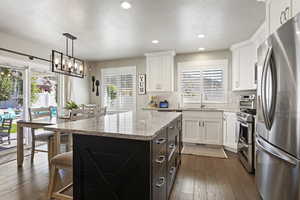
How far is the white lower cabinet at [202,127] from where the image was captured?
13.0 ft

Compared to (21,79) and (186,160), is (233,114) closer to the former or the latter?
(186,160)

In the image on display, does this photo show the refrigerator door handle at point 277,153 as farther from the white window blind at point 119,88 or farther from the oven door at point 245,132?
the white window blind at point 119,88

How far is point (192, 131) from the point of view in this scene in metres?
4.15

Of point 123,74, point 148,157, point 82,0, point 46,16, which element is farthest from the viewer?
point 123,74

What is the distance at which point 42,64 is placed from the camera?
4125 mm

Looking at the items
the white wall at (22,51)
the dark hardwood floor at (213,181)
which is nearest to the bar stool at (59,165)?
the dark hardwood floor at (213,181)

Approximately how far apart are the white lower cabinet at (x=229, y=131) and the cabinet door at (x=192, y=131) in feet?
1.93

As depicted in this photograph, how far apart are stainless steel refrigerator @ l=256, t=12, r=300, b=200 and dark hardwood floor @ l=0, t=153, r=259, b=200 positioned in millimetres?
612

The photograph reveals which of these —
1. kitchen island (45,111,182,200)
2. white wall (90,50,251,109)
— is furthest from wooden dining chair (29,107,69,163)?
white wall (90,50,251,109)

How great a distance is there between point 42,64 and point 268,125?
4.81m

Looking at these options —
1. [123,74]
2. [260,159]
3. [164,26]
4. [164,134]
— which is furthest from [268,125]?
[123,74]

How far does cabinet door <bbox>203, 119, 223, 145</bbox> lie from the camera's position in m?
3.96

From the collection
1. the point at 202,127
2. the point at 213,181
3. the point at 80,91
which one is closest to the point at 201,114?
the point at 202,127

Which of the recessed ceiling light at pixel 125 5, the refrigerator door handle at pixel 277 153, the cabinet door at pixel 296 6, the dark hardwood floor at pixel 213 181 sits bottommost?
the dark hardwood floor at pixel 213 181
